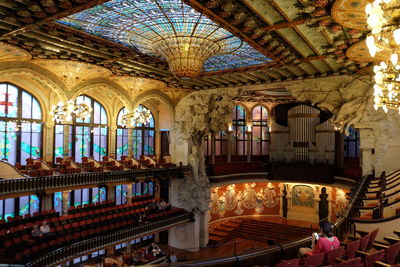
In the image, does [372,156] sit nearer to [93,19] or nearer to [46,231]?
[93,19]

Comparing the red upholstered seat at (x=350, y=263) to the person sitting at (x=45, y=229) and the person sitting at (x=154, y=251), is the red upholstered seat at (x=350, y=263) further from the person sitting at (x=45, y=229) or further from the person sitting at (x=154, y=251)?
the person sitting at (x=154, y=251)

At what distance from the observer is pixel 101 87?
672 inches

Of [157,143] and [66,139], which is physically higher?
[66,139]

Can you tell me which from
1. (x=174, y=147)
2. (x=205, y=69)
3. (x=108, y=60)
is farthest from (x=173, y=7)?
(x=174, y=147)

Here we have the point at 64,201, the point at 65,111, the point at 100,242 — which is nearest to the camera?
the point at 100,242

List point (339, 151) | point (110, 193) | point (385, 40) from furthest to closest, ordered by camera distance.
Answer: point (339, 151)
point (110, 193)
point (385, 40)

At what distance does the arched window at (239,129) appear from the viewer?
2502cm

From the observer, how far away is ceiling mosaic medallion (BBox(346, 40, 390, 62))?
9398 mm

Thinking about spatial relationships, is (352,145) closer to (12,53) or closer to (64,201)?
(64,201)

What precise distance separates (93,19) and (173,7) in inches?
98.5

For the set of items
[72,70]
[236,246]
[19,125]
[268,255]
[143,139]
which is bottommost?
[236,246]

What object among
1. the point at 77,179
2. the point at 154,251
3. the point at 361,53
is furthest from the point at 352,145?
the point at 77,179

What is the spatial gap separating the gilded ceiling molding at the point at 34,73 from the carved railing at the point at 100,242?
22.1ft

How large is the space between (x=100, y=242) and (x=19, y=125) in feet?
23.5
